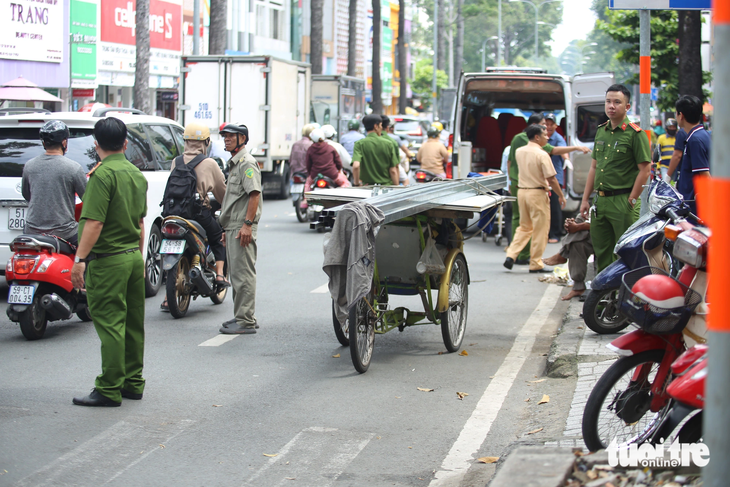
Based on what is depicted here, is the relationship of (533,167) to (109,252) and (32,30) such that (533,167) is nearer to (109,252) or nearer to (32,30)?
(109,252)

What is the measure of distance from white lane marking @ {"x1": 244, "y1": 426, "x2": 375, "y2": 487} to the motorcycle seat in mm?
3384

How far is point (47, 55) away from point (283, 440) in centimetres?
2186

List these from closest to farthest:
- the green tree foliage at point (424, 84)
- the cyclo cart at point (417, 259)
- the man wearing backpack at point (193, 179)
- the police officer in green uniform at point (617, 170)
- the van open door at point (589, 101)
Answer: the cyclo cart at point (417, 259) → the police officer in green uniform at point (617, 170) → the man wearing backpack at point (193, 179) → the van open door at point (589, 101) → the green tree foliage at point (424, 84)

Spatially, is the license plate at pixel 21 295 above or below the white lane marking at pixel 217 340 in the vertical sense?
above

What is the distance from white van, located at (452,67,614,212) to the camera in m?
14.4

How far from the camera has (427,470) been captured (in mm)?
4750

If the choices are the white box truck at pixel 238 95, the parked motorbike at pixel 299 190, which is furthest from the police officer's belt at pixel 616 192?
the white box truck at pixel 238 95

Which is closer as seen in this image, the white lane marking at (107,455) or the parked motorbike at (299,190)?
the white lane marking at (107,455)

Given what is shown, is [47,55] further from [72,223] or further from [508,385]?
[508,385]

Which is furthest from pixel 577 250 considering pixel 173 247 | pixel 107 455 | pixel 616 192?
pixel 107 455

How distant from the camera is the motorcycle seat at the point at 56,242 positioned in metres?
7.55

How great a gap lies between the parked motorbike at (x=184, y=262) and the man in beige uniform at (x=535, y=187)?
423cm

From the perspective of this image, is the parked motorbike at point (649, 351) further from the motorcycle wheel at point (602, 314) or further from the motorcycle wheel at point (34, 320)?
the motorcycle wheel at point (34, 320)

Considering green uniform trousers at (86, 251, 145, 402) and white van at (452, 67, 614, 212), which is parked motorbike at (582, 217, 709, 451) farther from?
white van at (452, 67, 614, 212)
